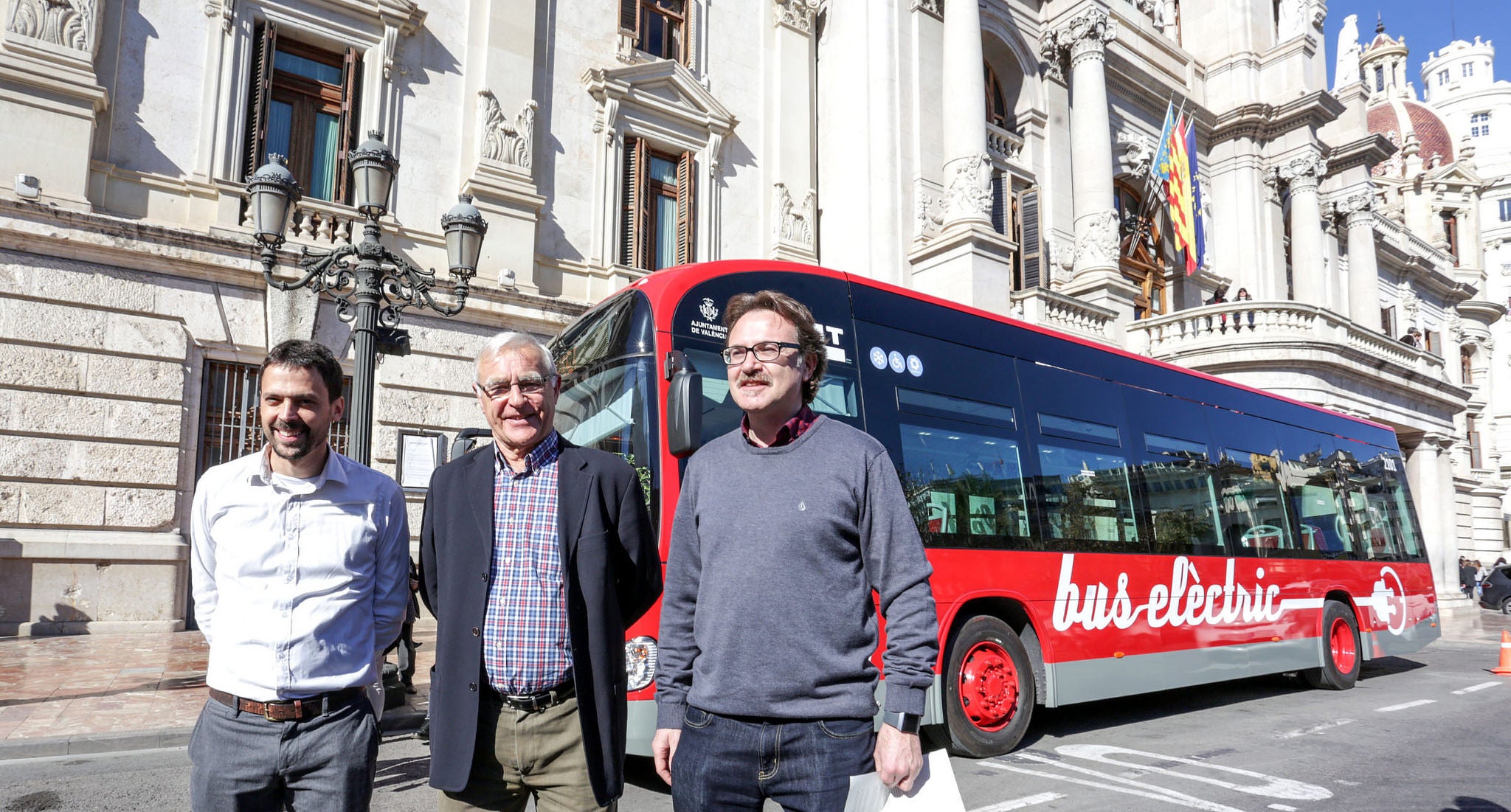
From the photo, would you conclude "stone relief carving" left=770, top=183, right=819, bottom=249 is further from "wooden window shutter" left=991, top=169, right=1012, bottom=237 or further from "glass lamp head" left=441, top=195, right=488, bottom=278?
"glass lamp head" left=441, top=195, right=488, bottom=278

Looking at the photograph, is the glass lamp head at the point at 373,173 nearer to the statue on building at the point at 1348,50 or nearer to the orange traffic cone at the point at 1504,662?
the orange traffic cone at the point at 1504,662

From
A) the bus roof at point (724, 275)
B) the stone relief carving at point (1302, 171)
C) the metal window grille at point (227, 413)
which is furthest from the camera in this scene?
the stone relief carving at point (1302, 171)

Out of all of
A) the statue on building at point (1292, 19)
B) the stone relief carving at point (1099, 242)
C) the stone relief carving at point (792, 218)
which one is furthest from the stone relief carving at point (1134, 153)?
the stone relief carving at point (792, 218)

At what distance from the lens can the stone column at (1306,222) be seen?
87.7 feet

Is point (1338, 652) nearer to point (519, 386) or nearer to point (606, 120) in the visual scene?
point (519, 386)

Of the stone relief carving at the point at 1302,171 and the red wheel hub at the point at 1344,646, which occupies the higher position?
the stone relief carving at the point at 1302,171

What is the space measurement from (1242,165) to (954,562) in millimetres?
25837

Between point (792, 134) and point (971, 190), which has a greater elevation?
point (792, 134)

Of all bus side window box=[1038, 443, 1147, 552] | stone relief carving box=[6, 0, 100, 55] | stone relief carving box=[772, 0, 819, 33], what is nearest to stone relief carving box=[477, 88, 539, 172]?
stone relief carving box=[6, 0, 100, 55]

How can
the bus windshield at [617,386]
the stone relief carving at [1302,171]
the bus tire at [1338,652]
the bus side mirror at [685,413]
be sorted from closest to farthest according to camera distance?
the bus side mirror at [685,413] → the bus windshield at [617,386] → the bus tire at [1338,652] → the stone relief carving at [1302,171]

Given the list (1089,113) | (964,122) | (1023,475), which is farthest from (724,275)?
(1089,113)

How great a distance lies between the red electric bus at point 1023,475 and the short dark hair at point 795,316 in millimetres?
2263

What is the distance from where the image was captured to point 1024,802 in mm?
5219

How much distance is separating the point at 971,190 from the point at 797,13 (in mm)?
5300
